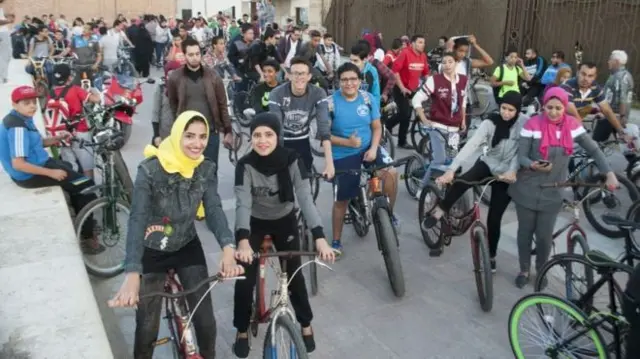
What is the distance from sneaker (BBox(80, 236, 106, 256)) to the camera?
219 inches

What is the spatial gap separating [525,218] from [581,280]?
0.77m

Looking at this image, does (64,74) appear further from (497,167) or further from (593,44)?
(593,44)

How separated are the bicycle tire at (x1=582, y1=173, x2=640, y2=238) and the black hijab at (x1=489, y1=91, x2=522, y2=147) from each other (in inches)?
77.3

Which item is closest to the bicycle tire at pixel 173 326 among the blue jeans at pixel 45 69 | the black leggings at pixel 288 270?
the black leggings at pixel 288 270

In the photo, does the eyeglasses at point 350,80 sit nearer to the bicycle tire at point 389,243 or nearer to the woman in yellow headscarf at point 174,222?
the bicycle tire at point 389,243

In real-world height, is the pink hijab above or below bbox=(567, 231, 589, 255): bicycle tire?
above

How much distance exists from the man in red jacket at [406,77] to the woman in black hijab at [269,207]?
6.16 meters

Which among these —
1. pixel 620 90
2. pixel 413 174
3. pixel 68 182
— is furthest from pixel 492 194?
pixel 68 182

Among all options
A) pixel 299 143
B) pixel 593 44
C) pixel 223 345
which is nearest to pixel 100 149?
pixel 299 143

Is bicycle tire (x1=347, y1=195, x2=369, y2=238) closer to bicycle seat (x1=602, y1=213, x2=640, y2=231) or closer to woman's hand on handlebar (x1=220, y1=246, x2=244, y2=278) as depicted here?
bicycle seat (x1=602, y1=213, x2=640, y2=231)

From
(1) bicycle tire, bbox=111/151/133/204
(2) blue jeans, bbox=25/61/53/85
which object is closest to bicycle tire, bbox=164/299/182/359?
(1) bicycle tire, bbox=111/151/133/204

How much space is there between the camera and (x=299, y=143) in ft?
18.7

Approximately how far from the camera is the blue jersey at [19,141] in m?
5.01

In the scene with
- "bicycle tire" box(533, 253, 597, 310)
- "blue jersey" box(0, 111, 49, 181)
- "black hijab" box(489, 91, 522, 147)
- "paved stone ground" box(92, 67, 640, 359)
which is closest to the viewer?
"bicycle tire" box(533, 253, 597, 310)
